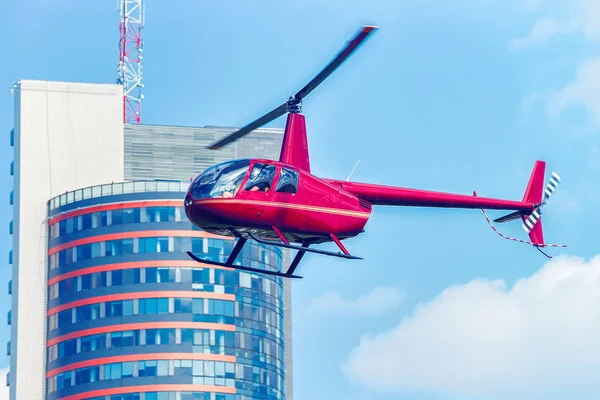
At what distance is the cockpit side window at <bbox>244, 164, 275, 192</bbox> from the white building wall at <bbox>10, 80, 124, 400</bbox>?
96249mm

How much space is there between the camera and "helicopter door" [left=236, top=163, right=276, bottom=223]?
6256 cm

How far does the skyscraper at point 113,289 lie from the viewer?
14688 cm

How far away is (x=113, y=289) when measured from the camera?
148250 mm

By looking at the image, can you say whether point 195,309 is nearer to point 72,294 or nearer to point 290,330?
point 72,294

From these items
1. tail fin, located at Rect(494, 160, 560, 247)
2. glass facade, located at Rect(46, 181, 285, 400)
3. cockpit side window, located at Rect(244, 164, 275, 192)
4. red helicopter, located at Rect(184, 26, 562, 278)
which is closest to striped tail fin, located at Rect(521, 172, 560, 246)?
tail fin, located at Rect(494, 160, 560, 247)

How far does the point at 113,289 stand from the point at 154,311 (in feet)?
16.1

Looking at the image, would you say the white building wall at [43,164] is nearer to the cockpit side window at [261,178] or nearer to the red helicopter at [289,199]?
the red helicopter at [289,199]

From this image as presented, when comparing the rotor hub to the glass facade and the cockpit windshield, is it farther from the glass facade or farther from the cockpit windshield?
the glass facade

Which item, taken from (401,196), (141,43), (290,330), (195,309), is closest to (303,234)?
(401,196)

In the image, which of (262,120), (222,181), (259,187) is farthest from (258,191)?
(262,120)

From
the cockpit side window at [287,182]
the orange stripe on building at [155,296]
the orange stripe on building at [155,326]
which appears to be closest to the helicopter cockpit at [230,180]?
the cockpit side window at [287,182]

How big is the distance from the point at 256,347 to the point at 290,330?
24.6m

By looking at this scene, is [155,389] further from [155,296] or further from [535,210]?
[535,210]

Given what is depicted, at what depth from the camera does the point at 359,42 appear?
62781mm
